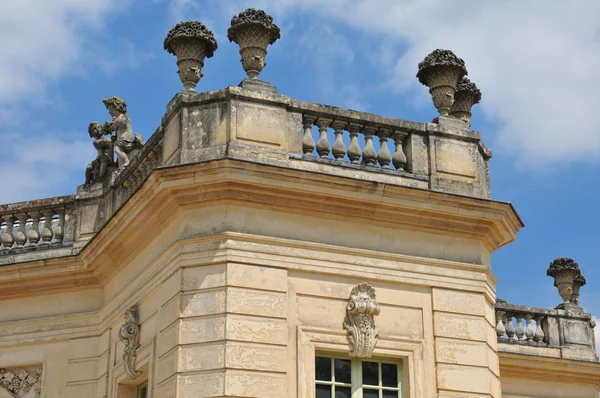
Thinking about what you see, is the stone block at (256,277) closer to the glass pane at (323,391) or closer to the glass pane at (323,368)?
the glass pane at (323,368)

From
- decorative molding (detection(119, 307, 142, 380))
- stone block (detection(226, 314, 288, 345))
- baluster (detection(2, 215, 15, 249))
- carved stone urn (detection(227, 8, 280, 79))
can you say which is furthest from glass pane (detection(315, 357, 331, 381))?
baluster (detection(2, 215, 15, 249))

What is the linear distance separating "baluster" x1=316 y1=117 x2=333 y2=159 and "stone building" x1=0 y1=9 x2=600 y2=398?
0.09 ft

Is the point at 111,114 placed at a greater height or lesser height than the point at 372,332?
greater

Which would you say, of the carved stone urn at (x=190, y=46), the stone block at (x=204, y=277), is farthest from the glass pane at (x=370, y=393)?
the carved stone urn at (x=190, y=46)

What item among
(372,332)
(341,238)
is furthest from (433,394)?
(341,238)

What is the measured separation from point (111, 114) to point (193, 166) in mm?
4493

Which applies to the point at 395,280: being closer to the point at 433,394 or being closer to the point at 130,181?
the point at 433,394

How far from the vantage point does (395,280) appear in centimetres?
1395

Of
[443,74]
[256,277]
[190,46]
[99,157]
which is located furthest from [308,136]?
[99,157]

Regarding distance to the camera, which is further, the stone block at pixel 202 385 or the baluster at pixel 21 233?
the baluster at pixel 21 233

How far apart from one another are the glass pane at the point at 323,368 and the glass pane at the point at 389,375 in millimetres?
707

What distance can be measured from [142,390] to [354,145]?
427cm

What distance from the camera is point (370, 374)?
44.8ft

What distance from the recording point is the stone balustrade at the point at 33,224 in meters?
16.7
